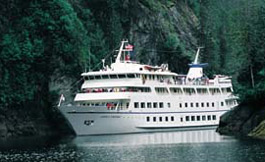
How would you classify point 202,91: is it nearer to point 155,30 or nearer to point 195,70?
point 195,70

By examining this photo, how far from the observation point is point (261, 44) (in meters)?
67.2

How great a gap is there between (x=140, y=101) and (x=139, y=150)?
24739 mm

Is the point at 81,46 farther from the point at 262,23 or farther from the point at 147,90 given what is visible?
the point at 262,23

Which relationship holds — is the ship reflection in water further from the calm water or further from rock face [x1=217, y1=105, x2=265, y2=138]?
rock face [x1=217, y1=105, x2=265, y2=138]

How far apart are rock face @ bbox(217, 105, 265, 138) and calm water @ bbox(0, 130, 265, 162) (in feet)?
7.40

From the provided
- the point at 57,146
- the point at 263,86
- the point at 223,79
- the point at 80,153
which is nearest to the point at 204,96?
the point at 223,79

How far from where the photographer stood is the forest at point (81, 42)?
6806 centimetres

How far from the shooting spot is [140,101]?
3051 inches

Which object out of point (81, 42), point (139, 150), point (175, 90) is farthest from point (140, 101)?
point (139, 150)

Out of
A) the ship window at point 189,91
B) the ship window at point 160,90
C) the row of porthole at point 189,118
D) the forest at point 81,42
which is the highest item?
the forest at point 81,42

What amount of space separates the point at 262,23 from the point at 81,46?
22.1 metres

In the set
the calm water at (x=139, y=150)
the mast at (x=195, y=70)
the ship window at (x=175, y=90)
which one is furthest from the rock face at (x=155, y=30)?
the calm water at (x=139, y=150)

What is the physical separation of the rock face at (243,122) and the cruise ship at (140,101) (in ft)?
30.3

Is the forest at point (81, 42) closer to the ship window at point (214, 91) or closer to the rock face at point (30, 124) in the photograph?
the rock face at point (30, 124)
